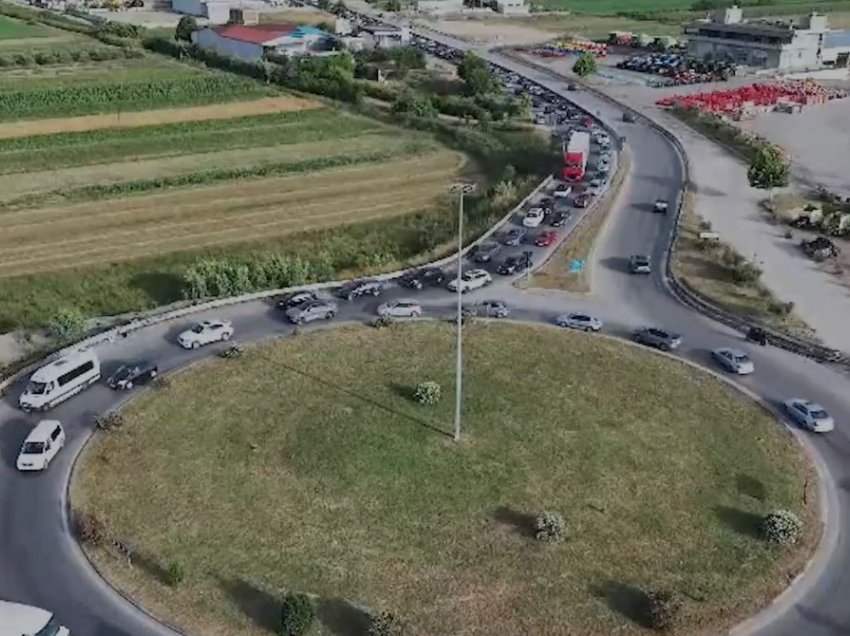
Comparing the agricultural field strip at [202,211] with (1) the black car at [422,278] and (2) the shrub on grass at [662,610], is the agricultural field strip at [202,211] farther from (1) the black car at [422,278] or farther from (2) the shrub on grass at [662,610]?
(2) the shrub on grass at [662,610]

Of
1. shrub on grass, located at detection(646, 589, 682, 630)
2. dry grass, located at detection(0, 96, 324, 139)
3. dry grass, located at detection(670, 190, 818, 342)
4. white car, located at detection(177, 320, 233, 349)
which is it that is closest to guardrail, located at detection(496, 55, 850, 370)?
dry grass, located at detection(670, 190, 818, 342)

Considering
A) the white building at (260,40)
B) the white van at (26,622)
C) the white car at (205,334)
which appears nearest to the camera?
the white van at (26,622)

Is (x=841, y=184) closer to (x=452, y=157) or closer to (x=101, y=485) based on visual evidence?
(x=452, y=157)

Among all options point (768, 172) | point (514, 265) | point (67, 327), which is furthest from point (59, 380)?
point (768, 172)

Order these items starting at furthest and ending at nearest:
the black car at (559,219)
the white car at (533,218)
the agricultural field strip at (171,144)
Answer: the agricultural field strip at (171,144) → the white car at (533,218) → the black car at (559,219)

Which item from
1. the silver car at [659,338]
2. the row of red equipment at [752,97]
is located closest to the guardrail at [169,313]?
the silver car at [659,338]

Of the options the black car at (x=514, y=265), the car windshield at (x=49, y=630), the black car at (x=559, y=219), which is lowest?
the car windshield at (x=49, y=630)
